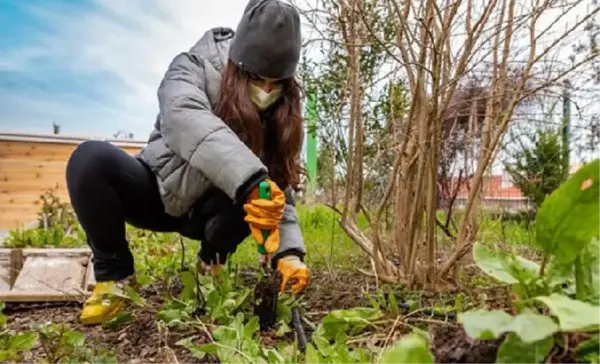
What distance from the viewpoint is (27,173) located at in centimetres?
528

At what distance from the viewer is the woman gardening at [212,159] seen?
4.50 ft

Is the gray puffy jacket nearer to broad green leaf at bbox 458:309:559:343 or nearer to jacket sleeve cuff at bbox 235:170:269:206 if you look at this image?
jacket sleeve cuff at bbox 235:170:269:206

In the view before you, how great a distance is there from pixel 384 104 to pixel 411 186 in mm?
285

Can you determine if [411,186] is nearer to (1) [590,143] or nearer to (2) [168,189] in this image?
(2) [168,189]

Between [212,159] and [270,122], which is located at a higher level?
[270,122]

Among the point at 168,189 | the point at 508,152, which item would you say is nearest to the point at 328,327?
the point at 168,189

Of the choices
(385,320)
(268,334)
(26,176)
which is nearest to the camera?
(385,320)

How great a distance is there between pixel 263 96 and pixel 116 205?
0.47 meters

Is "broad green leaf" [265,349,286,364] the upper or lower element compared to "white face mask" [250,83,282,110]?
lower

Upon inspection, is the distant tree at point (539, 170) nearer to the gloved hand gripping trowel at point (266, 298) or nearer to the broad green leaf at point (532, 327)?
the gloved hand gripping trowel at point (266, 298)

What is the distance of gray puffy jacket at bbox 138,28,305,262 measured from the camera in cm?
132

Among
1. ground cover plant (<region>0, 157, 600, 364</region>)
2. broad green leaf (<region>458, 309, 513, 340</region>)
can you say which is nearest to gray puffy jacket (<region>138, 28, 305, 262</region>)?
ground cover plant (<region>0, 157, 600, 364</region>)

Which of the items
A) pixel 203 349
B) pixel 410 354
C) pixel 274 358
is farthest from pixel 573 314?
pixel 203 349

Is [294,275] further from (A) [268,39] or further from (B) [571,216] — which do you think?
(B) [571,216]
